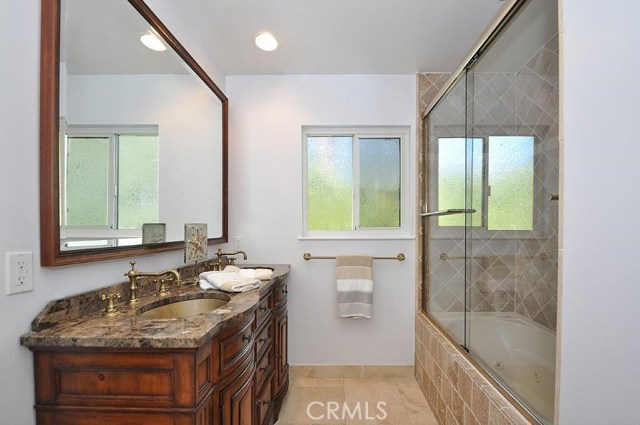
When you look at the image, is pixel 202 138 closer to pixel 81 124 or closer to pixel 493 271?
pixel 81 124

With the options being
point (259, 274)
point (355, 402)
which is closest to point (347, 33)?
point (259, 274)

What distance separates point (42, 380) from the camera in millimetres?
862

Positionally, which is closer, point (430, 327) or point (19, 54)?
point (19, 54)

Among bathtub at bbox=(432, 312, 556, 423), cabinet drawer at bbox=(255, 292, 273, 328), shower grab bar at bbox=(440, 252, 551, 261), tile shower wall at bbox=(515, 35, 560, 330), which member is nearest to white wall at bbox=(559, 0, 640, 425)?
bathtub at bbox=(432, 312, 556, 423)

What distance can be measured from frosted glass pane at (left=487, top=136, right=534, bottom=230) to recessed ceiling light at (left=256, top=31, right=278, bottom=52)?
1.63m

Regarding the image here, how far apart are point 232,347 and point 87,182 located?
31.5 inches

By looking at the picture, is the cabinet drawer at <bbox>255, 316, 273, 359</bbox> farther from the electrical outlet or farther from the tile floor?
the electrical outlet

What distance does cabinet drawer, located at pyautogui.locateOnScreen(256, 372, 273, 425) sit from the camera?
4.94 feet

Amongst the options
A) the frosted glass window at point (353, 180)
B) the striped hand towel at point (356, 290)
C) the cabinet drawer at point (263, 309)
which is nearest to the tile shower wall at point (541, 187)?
the frosted glass window at point (353, 180)

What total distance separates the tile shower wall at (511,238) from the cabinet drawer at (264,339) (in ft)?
4.05

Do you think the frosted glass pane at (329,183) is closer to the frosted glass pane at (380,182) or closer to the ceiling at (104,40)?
the frosted glass pane at (380,182)

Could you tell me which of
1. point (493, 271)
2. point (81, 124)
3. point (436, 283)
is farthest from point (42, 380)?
point (493, 271)

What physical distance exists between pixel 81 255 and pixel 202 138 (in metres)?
1.16

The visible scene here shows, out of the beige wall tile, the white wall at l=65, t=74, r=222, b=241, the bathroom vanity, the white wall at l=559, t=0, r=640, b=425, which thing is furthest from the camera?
the beige wall tile
